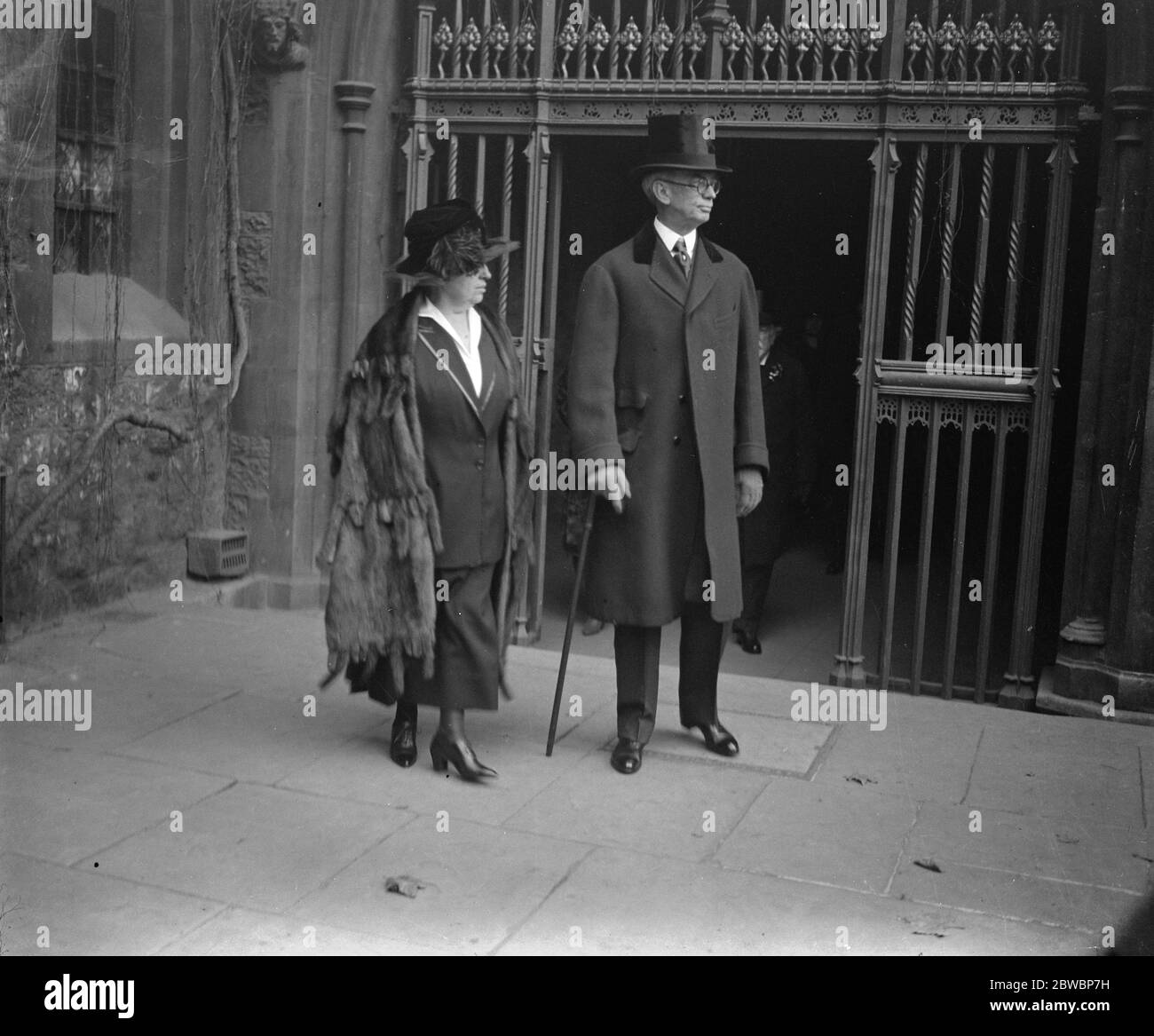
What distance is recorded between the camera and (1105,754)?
231 inches

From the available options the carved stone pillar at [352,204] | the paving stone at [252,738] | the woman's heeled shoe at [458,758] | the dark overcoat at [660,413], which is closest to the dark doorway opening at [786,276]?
the carved stone pillar at [352,204]

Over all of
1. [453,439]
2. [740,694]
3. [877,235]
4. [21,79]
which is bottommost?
[740,694]

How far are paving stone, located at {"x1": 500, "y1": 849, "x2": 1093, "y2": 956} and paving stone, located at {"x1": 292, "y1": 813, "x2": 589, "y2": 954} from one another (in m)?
0.08

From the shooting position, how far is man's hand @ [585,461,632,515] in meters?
5.21

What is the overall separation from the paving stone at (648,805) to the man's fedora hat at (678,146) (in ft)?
6.95

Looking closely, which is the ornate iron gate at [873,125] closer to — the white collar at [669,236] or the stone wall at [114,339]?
the stone wall at [114,339]

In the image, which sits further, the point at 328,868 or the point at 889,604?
the point at 889,604

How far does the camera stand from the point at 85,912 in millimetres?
4004

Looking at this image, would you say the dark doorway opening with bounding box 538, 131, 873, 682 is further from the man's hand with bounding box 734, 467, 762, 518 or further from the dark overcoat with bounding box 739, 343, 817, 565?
the man's hand with bounding box 734, 467, 762, 518

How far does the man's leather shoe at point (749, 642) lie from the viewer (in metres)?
7.59

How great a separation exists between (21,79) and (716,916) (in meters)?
4.62

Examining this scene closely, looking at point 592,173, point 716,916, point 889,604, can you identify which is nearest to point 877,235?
point 889,604

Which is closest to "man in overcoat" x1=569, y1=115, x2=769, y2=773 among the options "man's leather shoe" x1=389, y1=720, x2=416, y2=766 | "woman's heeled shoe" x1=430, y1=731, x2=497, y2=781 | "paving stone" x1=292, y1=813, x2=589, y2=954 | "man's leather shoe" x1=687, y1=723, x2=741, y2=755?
"man's leather shoe" x1=687, y1=723, x2=741, y2=755

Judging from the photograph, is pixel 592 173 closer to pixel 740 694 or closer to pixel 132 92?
pixel 132 92
